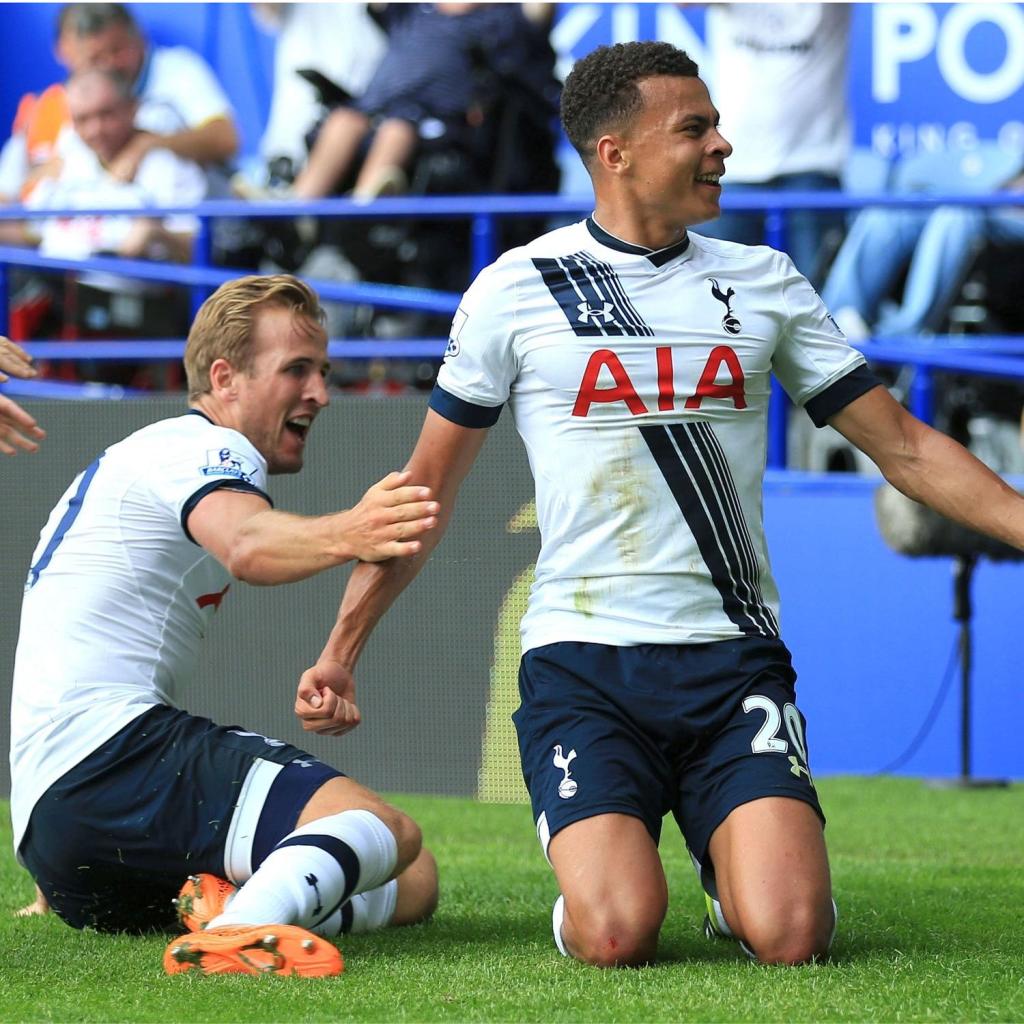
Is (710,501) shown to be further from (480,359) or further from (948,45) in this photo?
(948,45)

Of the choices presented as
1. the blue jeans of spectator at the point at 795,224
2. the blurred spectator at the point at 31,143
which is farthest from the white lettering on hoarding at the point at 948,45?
the blurred spectator at the point at 31,143

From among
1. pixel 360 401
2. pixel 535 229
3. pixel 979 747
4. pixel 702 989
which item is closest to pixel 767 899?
pixel 702 989

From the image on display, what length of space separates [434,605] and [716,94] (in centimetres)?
440

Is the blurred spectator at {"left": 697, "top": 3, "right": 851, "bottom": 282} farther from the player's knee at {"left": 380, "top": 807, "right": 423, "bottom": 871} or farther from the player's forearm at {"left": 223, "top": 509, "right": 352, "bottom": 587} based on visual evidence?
the player's forearm at {"left": 223, "top": 509, "right": 352, "bottom": 587}

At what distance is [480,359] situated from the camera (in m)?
3.84

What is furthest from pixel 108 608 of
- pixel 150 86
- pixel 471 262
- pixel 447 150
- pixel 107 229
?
pixel 150 86

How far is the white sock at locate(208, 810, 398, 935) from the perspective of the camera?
343 centimetres

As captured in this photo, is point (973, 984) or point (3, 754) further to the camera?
point (3, 754)

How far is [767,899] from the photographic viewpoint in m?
3.53

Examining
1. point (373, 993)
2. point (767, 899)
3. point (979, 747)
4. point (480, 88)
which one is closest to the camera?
point (373, 993)

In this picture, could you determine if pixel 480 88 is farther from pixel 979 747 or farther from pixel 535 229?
pixel 979 747

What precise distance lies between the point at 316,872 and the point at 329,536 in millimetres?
686

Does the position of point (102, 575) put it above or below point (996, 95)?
below

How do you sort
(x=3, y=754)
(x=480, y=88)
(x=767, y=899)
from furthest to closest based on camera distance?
1. (x=480, y=88)
2. (x=3, y=754)
3. (x=767, y=899)
